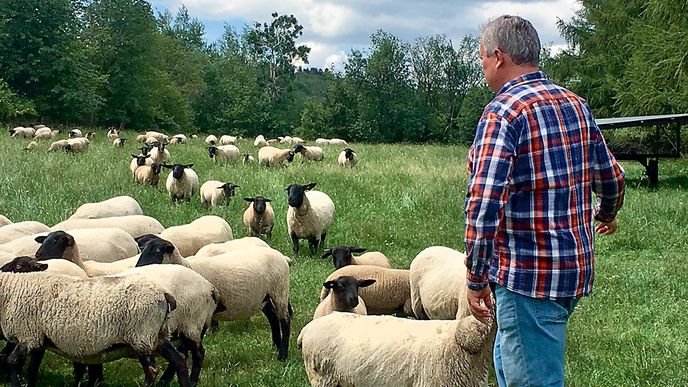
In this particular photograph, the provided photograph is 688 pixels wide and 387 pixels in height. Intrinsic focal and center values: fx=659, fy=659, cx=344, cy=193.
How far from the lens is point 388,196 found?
50.4 ft

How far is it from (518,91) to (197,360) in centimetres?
371

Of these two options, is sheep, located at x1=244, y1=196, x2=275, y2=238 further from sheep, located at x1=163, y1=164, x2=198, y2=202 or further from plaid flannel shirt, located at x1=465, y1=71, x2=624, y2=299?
plaid flannel shirt, located at x1=465, y1=71, x2=624, y2=299

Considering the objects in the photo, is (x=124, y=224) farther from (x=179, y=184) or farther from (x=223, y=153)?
(x=223, y=153)

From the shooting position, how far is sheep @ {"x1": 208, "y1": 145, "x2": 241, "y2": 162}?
23.6 m

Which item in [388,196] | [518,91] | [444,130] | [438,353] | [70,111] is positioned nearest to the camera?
[518,91]

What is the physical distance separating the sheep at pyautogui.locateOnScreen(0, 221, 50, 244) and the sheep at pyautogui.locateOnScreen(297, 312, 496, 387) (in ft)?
16.8

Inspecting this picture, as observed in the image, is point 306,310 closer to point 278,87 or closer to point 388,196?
point 388,196

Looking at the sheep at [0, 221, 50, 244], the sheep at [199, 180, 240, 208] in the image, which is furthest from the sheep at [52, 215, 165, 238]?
the sheep at [199, 180, 240, 208]

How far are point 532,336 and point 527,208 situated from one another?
0.55 metres

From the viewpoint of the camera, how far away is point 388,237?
12.3m

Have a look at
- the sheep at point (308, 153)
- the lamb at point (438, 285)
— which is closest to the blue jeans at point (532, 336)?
the lamb at point (438, 285)

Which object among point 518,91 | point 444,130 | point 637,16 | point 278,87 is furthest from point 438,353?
point 278,87

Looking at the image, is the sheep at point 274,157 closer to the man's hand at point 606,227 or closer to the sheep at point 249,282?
the sheep at point 249,282

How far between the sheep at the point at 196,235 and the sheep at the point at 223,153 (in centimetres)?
1343
